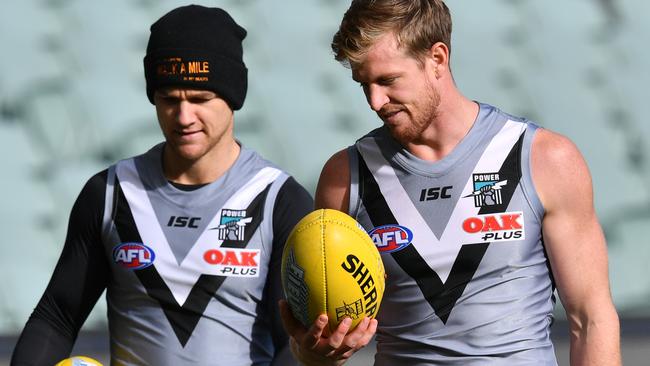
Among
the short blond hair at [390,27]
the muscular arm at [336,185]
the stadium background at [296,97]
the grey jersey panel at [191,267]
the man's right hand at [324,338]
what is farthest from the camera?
the stadium background at [296,97]

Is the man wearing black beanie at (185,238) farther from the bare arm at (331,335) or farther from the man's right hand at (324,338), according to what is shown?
the man's right hand at (324,338)

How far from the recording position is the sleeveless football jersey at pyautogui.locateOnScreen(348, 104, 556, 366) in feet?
13.3

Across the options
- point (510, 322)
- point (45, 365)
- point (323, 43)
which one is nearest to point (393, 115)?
point (510, 322)

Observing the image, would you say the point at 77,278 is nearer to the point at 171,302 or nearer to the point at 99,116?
the point at 171,302

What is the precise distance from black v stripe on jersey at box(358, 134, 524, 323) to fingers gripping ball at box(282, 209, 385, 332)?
20 cm

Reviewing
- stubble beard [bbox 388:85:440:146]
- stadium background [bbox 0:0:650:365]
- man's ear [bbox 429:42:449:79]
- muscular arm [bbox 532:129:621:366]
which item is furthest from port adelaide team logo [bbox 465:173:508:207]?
stadium background [bbox 0:0:650:365]

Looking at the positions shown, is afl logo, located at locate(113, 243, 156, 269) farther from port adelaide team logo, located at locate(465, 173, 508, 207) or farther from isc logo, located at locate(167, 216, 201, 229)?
port adelaide team logo, located at locate(465, 173, 508, 207)

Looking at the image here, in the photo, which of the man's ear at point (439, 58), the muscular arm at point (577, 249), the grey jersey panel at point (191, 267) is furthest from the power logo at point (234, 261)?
the muscular arm at point (577, 249)

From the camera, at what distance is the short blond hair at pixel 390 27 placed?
158 inches

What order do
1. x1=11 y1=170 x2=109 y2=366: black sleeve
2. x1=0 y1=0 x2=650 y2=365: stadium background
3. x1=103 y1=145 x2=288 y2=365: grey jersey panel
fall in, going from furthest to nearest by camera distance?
x1=0 y1=0 x2=650 y2=365: stadium background → x1=11 y1=170 x2=109 y2=366: black sleeve → x1=103 y1=145 x2=288 y2=365: grey jersey panel

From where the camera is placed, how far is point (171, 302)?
452 cm

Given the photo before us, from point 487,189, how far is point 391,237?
1.12ft

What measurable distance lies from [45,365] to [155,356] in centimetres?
39

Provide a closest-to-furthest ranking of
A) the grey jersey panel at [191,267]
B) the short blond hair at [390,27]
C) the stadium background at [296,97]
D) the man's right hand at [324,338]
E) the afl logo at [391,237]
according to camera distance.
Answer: the man's right hand at [324,338] → the short blond hair at [390,27] → the afl logo at [391,237] → the grey jersey panel at [191,267] → the stadium background at [296,97]
